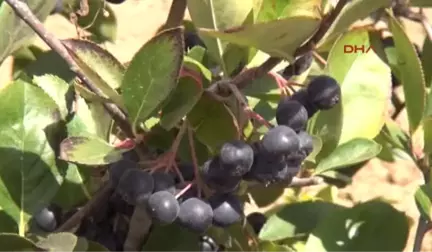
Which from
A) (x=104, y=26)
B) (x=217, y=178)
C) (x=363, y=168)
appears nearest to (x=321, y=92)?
(x=217, y=178)

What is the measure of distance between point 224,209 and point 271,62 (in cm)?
14

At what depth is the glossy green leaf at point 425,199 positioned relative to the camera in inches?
32.2

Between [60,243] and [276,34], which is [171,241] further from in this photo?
[276,34]

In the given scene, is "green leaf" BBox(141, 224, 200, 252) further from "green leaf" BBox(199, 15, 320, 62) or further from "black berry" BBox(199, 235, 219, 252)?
"green leaf" BBox(199, 15, 320, 62)

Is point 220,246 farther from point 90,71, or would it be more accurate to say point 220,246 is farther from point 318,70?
point 90,71

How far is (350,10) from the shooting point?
59cm

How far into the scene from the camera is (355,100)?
938mm

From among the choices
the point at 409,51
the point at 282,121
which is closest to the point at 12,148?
the point at 282,121

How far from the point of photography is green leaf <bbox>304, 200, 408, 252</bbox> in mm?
876

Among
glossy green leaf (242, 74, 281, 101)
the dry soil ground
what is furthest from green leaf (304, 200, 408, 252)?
the dry soil ground

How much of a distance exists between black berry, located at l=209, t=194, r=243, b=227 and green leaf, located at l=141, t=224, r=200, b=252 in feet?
0.46

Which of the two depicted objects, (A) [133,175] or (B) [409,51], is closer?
(A) [133,175]

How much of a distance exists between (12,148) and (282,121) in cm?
25

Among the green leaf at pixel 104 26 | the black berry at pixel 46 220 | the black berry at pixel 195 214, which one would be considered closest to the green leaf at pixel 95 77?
the black berry at pixel 195 214
